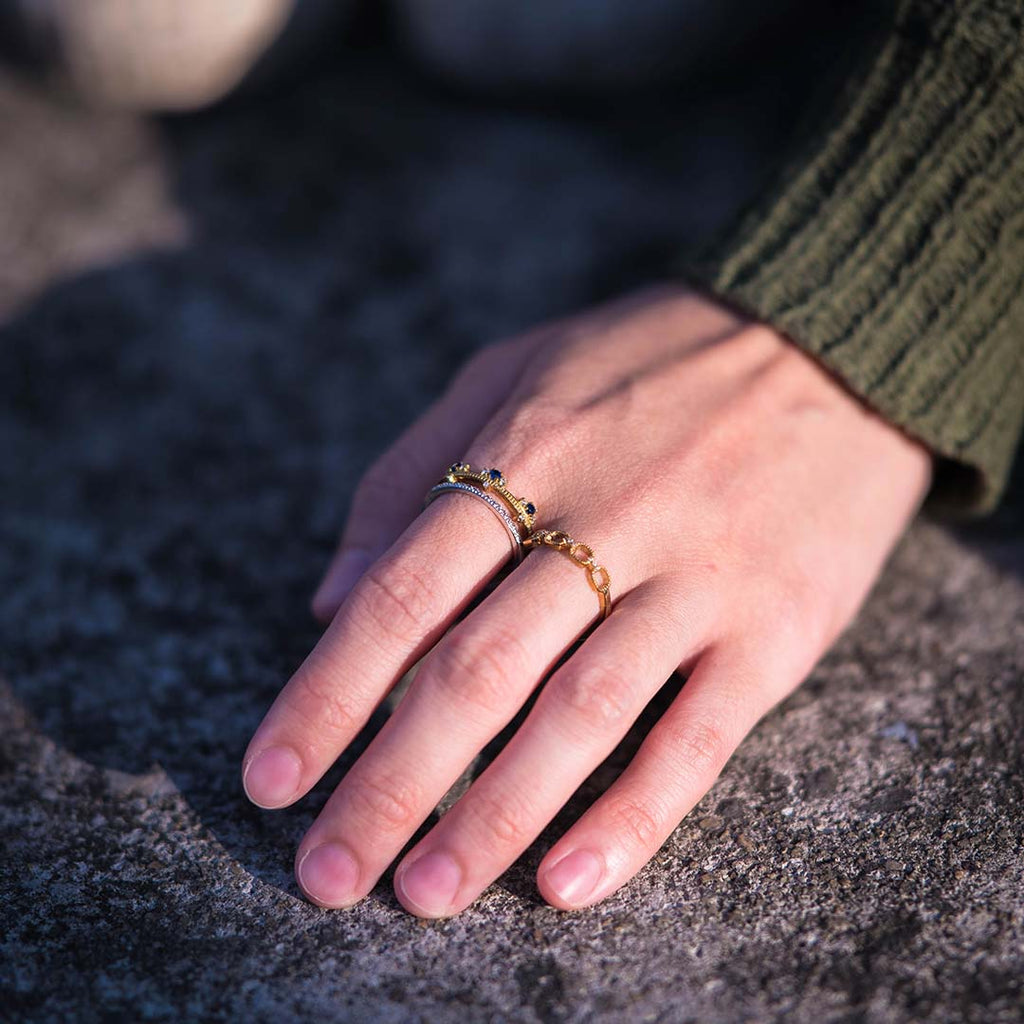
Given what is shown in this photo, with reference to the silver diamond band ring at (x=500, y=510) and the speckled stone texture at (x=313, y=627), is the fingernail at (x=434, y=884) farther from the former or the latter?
the silver diamond band ring at (x=500, y=510)

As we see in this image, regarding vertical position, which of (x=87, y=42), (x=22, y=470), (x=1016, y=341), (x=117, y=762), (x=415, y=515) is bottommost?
(x=22, y=470)

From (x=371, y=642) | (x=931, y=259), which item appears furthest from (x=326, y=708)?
(x=931, y=259)

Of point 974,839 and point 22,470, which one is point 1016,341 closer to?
point 974,839

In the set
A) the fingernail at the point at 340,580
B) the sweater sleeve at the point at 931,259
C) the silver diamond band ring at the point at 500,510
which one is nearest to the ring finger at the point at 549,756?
the silver diamond band ring at the point at 500,510

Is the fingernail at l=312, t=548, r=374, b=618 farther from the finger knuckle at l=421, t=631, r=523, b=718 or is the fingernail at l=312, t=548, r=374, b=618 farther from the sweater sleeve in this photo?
the sweater sleeve

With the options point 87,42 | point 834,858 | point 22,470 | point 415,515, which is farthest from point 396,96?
point 834,858

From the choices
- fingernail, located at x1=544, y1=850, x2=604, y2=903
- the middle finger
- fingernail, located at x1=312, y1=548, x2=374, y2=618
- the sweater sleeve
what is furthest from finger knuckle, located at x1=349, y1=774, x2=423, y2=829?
the sweater sleeve

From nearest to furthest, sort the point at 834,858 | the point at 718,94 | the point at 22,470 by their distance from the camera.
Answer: the point at 834,858 → the point at 22,470 → the point at 718,94
